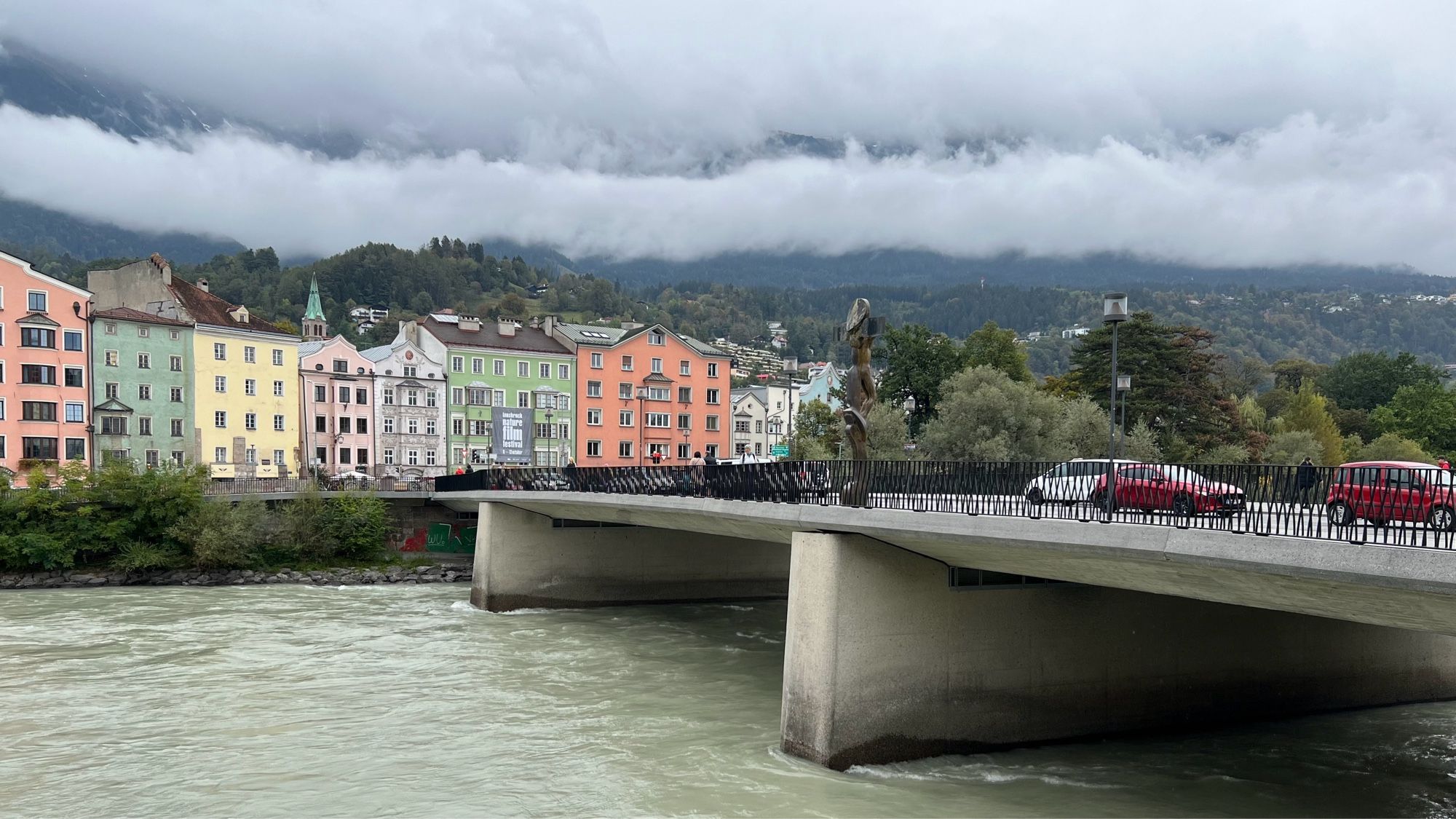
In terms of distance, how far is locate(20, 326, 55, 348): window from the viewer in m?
64.0

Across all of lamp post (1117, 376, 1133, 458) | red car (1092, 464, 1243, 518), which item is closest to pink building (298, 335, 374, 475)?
lamp post (1117, 376, 1133, 458)

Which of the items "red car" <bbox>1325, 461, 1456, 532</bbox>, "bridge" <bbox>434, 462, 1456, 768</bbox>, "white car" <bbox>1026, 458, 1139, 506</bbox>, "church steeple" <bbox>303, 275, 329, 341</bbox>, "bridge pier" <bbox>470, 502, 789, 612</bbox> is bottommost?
"bridge pier" <bbox>470, 502, 789, 612</bbox>

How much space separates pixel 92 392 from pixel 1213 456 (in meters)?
→ 63.4

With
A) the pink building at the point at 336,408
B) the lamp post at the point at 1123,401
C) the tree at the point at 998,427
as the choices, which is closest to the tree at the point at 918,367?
the lamp post at the point at 1123,401

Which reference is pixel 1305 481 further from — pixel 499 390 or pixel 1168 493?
pixel 499 390

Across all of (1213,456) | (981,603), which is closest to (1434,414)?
(1213,456)

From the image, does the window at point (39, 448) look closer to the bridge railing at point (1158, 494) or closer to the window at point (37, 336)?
the window at point (37, 336)

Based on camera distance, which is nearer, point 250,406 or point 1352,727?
point 1352,727

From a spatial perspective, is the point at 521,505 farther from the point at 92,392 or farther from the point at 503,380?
the point at 503,380

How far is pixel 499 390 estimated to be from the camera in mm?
87938

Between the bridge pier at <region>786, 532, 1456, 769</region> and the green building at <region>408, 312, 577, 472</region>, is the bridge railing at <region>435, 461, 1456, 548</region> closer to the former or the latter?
the bridge pier at <region>786, 532, 1456, 769</region>

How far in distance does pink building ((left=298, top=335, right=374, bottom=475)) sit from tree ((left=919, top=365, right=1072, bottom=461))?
4097 cm

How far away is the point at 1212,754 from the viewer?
2189 centimetres

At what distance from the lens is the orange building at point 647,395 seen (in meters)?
90.2
